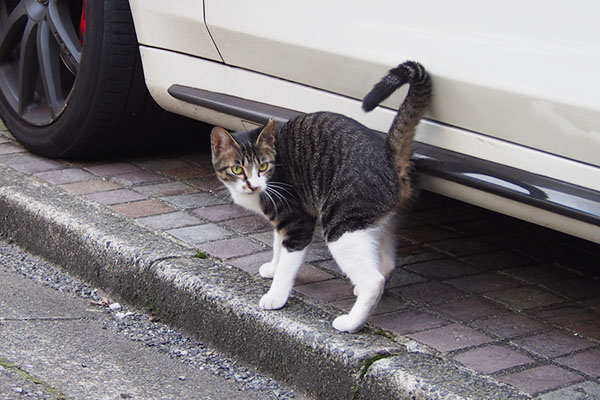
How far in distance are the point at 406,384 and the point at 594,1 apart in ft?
3.42

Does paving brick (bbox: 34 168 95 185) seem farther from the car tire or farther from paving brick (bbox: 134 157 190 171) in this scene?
paving brick (bbox: 134 157 190 171)

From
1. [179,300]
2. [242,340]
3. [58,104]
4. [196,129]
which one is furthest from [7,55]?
[242,340]

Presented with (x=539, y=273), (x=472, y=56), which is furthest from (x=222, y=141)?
(x=539, y=273)

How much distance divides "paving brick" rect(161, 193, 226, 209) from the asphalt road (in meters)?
0.58

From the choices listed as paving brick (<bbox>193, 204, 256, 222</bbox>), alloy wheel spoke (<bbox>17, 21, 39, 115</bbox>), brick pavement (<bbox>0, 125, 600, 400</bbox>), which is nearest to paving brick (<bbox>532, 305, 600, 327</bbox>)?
brick pavement (<bbox>0, 125, 600, 400</bbox>)

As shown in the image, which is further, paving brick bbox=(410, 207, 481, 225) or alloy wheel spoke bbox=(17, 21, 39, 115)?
alloy wheel spoke bbox=(17, 21, 39, 115)

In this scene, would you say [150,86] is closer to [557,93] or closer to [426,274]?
[426,274]

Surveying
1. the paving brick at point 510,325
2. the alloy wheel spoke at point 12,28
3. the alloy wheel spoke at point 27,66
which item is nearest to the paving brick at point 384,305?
the paving brick at point 510,325

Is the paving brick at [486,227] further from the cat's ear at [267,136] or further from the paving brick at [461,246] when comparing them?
the cat's ear at [267,136]

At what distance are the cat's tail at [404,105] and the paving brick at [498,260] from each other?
0.64 meters

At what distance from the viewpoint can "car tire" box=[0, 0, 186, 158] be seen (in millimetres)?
3807

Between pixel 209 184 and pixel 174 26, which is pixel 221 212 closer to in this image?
pixel 209 184

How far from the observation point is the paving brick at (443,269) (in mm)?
3164

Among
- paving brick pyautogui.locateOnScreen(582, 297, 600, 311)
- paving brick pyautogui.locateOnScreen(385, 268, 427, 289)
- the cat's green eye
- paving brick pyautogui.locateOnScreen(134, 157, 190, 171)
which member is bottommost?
paving brick pyautogui.locateOnScreen(134, 157, 190, 171)
